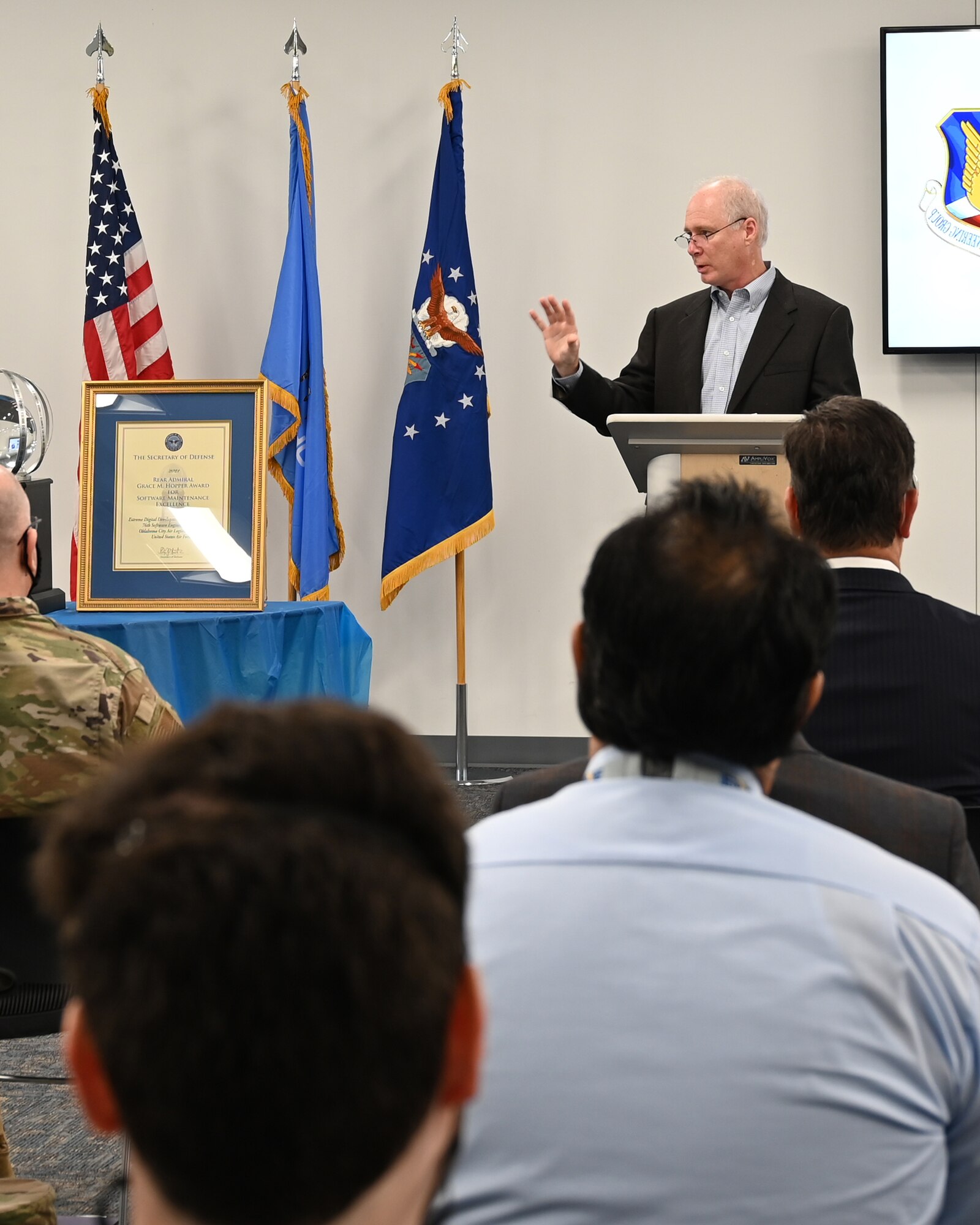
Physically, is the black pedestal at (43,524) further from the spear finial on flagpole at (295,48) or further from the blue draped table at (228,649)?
the spear finial on flagpole at (295,48)

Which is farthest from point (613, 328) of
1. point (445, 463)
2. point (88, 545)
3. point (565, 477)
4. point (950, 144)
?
point (88, 545)

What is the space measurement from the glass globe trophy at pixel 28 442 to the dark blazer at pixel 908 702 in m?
2.29

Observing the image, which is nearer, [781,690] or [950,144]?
[781,690]

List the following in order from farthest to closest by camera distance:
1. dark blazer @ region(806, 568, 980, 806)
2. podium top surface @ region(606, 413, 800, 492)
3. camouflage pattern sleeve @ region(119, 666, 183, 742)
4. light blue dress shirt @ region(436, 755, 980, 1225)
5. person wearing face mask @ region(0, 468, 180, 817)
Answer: podium top surface @ region(606, 413, 800, 492), camouflage pattern sleeve @ region(119, 666, 183, 742), person wearing face mask @ region(0, 468, 180, 817), dark blazer @ region(806, 568, 980, 806), light blue dress shirt @ region(436, 755, 980, 1225)

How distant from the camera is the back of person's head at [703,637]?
3.32 ft

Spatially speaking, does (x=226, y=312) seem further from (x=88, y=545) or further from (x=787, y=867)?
(x=787, y=867)

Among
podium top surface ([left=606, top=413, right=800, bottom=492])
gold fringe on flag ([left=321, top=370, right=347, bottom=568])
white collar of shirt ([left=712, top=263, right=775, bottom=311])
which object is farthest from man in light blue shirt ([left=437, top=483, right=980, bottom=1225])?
gold fringe on flag ([left=321, top=370, right=347, bottom=568])

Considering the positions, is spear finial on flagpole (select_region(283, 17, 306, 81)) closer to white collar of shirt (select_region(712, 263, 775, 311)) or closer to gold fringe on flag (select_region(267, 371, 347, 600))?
gold fringe on flag (select_region(267, 371, 347, 600))

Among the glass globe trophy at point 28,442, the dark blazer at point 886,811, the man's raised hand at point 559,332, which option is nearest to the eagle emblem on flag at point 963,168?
the man's raised hand at point 559,332

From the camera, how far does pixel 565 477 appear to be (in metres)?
5.46

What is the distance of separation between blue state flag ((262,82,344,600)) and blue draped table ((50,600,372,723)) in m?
1.07

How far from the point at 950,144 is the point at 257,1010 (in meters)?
5.32

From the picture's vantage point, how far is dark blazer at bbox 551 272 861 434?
377 cm

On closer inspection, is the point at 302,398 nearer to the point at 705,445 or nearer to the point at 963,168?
the point at 705,445
